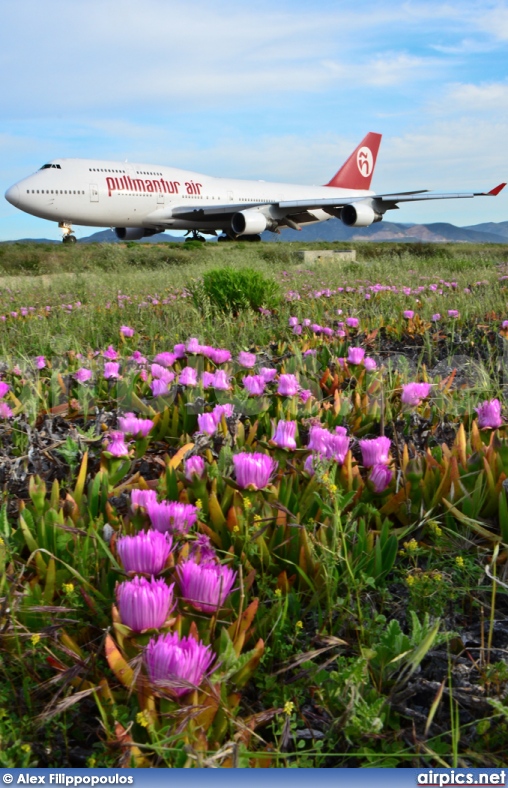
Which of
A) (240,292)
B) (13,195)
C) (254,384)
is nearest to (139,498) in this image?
(254,384)

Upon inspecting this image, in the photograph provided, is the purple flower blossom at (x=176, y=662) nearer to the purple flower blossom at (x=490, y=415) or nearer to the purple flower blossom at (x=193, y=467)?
the purple flower blossom at (x=193, y=467)

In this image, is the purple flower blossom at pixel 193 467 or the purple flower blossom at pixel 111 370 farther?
the purple flower blossom at pixel 111 370

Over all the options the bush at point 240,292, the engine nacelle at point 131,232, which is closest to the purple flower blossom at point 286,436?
the bush at point 240,292

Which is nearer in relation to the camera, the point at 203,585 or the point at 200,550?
the point at 203,585

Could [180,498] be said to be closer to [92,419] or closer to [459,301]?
[92,419]

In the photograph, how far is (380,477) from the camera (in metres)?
1.48

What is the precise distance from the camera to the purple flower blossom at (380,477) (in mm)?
1476

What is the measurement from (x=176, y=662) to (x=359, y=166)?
159 feet

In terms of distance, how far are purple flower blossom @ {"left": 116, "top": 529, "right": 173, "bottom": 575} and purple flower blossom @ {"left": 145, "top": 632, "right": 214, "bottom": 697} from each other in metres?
0.14

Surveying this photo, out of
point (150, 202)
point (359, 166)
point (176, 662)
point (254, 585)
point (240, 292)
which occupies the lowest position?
point (254, 585)

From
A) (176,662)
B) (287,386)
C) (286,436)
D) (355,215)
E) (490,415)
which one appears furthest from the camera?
(355,215)

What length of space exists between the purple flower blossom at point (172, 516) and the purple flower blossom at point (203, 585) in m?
0.15

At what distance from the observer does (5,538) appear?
4.49 ft

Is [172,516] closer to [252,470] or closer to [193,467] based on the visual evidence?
[252,470]
